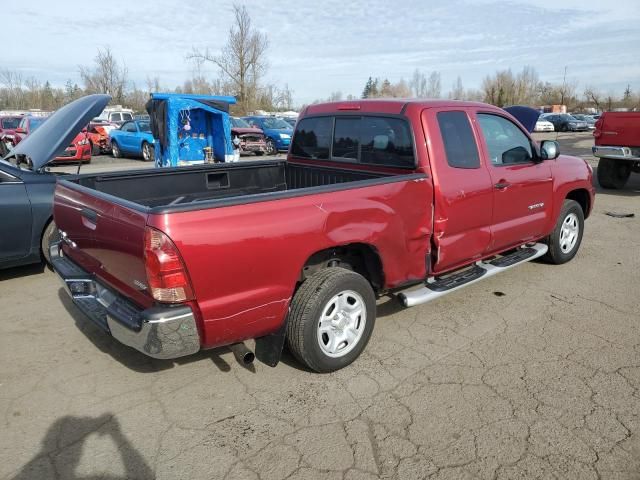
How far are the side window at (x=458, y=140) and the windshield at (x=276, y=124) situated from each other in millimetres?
17358

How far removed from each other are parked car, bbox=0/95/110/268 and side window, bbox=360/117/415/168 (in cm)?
265

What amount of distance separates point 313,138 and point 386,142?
95cm

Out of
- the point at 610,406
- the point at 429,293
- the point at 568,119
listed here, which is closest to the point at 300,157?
the point at 429,293

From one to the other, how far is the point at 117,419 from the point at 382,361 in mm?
1818

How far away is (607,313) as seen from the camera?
14.2 feet

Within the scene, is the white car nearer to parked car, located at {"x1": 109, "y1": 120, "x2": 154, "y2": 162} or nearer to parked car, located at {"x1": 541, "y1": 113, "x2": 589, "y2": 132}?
parked car, located at {"x1": 541, "y1": 113, "x2": 589, "y2": 132}

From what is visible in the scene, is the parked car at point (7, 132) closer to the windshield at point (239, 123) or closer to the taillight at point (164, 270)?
the windshield at point (239, 123)

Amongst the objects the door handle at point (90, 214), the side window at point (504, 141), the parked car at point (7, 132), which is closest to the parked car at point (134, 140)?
→ the parked car at point (7, 132)

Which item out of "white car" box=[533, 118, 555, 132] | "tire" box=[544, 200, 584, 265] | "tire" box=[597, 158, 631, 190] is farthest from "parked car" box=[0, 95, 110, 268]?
"white car" box=[533, 118, 555, 132]

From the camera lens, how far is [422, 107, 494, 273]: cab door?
3.81m

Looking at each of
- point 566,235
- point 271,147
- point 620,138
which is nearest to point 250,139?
point 271,147

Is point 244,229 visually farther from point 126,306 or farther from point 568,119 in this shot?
point 568,119

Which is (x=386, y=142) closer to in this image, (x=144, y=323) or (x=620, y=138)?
(x=144, y=323)

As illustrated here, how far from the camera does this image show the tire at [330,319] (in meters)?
3.11
